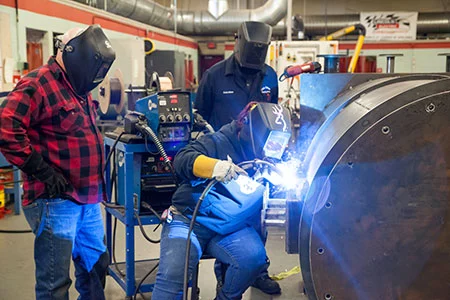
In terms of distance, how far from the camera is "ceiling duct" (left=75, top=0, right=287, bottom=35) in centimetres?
840

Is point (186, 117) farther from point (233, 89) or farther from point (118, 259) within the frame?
point (118, 259)

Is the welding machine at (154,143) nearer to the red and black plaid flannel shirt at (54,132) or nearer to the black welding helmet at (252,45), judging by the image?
the red and black plaid flannel shirt at (54,132)

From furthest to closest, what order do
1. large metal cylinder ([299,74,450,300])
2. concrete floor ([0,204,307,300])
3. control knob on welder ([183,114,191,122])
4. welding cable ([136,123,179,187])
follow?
concrete floor ([0,204,307,300]), control knob on welder ([183,114,191,122]), welding cable ([136,123,179,187]), large metal cylinder ([299,74,450,300])

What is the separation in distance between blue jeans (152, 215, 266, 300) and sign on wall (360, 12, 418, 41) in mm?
9944

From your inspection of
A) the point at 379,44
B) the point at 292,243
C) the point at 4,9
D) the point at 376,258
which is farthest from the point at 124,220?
the point at 379,44

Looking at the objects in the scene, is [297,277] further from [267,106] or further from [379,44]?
[379,44]

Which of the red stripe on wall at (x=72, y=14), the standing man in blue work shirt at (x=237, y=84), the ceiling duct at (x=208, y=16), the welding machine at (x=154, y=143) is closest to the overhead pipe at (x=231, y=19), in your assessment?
the ceiling duct at (x=208, y=16)

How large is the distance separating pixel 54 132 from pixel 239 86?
1.17 m

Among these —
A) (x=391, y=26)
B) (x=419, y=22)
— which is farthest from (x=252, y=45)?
(x=419, y=22)

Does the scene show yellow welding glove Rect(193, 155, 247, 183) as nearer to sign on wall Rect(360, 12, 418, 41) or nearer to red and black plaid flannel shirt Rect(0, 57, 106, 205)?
red and black plaid flannel shirt Rect(0, 57, 106, 205)

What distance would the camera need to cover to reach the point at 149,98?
2.46 m

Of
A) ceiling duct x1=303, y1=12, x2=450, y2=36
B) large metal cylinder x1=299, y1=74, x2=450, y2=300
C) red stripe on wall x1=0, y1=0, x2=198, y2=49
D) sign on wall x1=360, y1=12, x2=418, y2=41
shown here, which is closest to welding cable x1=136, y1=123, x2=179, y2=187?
large metal cylinder x1=299, y1=74, x2=450, y2=300

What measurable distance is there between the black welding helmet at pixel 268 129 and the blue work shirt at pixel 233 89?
3.47 feet

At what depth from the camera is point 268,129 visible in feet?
5.36
